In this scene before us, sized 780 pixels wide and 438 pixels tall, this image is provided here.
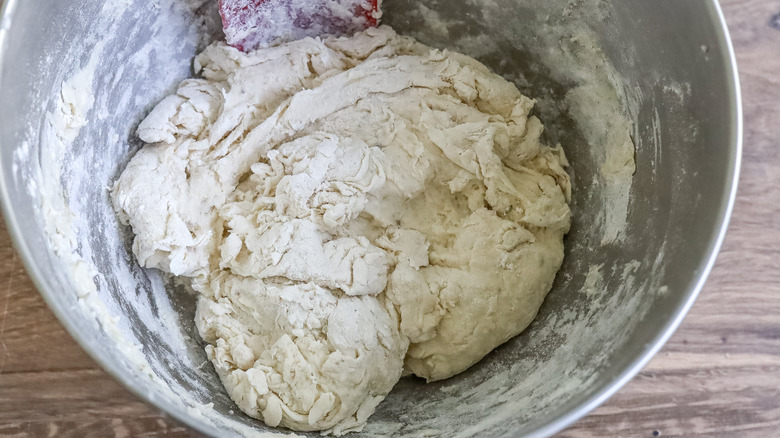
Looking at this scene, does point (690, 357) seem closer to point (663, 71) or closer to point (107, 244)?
point (663, 71)

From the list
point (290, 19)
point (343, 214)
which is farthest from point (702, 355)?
point (290, 19)

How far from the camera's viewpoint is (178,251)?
1498mm

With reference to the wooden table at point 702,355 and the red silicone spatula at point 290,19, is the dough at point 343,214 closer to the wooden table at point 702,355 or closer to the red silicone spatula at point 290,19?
the red silicone spatula at point 290,19

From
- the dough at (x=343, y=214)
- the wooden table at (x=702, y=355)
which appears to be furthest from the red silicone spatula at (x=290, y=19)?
the wooden table at (x=702, y=355)

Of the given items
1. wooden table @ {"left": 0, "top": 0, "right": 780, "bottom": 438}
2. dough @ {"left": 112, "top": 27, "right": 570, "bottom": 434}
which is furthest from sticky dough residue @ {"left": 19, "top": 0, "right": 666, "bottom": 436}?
wooden table @ {"left": 0, "top": 0, "right": 780, "bottom": 438}

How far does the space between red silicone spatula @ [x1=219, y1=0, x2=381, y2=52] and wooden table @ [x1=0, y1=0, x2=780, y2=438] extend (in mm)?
868

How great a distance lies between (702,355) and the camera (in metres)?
1.56

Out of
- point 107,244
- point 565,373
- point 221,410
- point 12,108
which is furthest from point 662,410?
point 12,108

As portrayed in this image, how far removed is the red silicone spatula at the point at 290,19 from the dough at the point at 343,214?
5cm

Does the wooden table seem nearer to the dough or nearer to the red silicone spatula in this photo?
the dough

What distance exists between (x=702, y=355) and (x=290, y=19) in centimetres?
154

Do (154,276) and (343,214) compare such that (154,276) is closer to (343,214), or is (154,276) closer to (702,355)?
(343,214)

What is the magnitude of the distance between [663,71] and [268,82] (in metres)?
1.07

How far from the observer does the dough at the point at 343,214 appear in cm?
144
